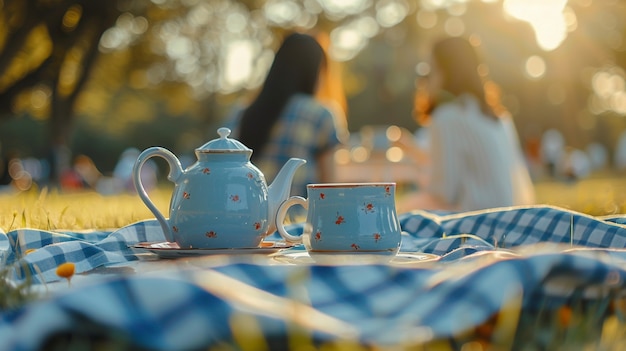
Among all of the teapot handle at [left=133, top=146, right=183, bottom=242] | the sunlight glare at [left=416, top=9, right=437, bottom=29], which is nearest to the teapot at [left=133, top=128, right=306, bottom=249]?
the teapot handle at [left=133, top=146, right=183, bottom=242]

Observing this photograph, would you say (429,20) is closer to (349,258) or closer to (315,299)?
(349,258)

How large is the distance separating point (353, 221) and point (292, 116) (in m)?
3.81

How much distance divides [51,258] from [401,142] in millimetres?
4857

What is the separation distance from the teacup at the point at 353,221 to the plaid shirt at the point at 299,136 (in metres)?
3.71

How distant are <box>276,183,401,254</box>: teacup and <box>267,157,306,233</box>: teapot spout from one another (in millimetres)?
193

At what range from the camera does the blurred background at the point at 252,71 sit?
13234mm

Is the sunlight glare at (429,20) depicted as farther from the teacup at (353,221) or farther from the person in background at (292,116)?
the teacup at (353,221)

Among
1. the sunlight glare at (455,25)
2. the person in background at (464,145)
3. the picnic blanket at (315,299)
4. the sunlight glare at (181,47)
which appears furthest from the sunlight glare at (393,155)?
the sunlight glare at (455,25)

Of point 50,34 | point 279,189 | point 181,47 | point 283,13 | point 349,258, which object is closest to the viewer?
point 349,258

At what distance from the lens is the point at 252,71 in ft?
98.5

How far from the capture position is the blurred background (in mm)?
13234

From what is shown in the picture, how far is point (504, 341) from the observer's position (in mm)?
1049

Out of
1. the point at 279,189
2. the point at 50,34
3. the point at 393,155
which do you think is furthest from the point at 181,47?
the point at 279,189

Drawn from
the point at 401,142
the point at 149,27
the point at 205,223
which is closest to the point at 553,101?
the point at 149,27
